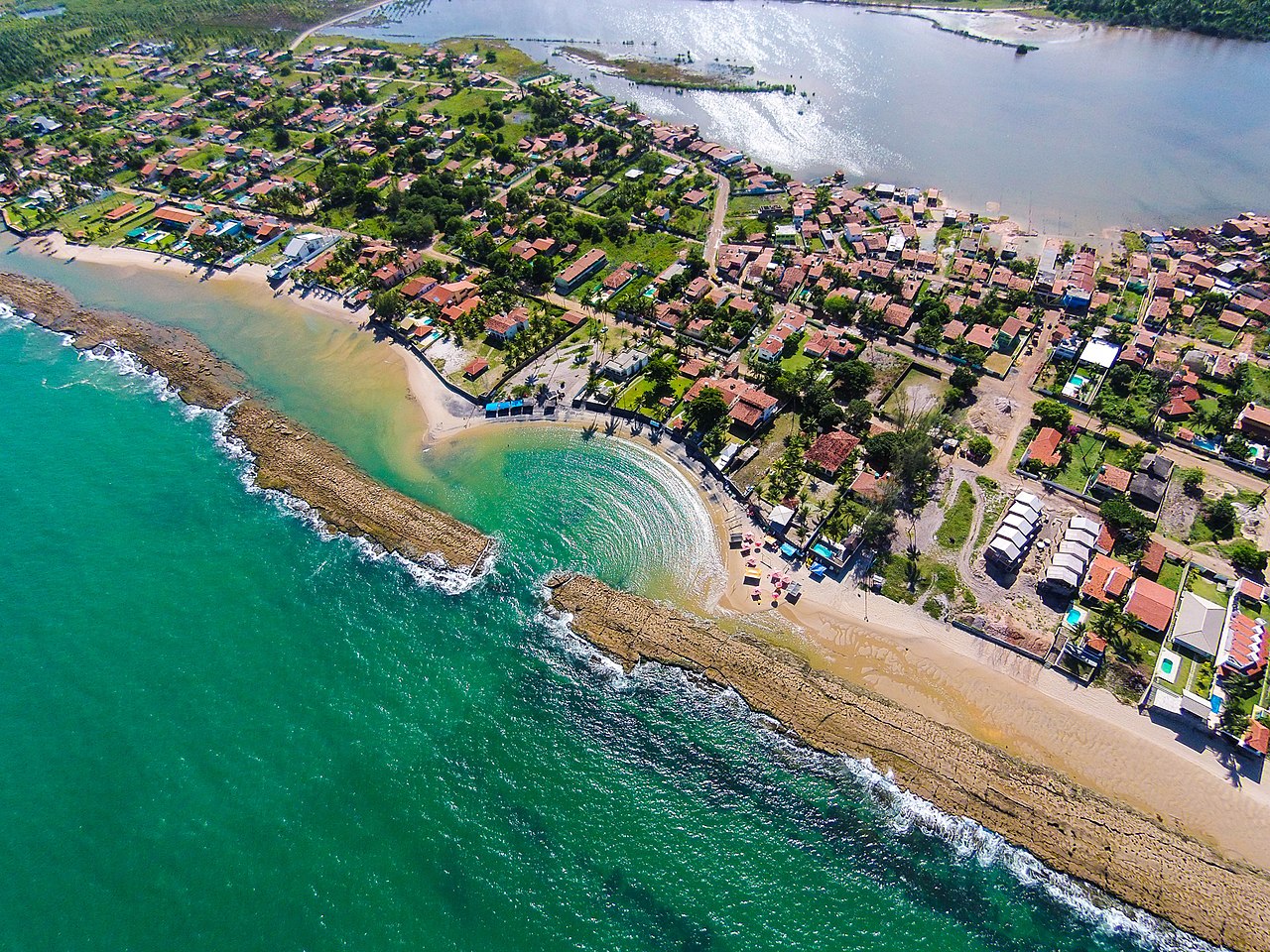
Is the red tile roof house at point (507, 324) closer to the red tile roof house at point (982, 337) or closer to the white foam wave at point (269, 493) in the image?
the white foam wave at point (269, 493)

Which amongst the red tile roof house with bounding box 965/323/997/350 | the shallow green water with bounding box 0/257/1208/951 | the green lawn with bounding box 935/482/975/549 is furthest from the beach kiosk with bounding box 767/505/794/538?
the red tile roof house with bounding box 965/323/997/350

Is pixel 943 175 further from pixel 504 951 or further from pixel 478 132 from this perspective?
pixel 504 951

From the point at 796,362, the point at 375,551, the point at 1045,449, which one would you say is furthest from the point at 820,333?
the point at 375,551

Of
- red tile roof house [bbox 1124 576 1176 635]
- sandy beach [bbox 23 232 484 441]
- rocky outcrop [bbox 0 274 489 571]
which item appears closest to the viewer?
red tile roof house [bbox 1124 576 1176 635]

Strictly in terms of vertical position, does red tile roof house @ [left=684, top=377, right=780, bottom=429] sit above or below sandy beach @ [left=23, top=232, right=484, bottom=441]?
above

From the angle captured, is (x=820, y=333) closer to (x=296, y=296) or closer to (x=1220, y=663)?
(x=1220, y=663)

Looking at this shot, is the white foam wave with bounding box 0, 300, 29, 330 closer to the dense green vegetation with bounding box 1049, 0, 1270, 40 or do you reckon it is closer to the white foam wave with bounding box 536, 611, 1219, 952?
the white foam wave with bounding box 536, 611, 1219, 952

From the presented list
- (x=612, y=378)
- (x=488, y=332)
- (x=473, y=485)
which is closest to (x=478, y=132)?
(x=488, y=332)
